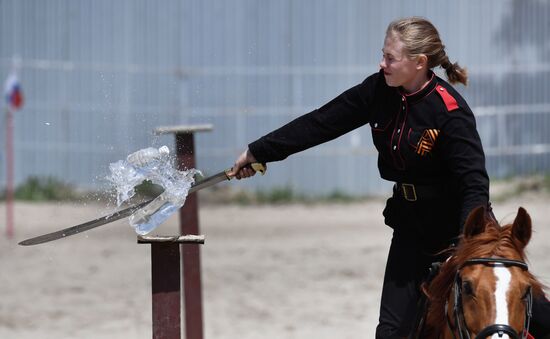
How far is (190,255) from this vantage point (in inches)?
228

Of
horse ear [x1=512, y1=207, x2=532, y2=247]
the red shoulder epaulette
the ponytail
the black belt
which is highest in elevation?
the ponytail

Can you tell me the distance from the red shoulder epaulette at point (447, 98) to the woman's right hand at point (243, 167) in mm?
816

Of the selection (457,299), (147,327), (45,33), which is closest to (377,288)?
(147,327)

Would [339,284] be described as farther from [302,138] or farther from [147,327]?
[302,138]

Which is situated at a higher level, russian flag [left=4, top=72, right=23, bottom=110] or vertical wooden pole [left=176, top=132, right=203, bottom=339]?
russian flag [left=4, top=72, right=23, bottom=110]

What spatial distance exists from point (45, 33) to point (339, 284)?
7.29 meters

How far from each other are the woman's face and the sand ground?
156 centimetres

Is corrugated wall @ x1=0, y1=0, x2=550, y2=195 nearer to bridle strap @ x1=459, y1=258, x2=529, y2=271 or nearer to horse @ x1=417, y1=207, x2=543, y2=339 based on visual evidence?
horse @ x1=417, y1=207, x2=543, y2=339

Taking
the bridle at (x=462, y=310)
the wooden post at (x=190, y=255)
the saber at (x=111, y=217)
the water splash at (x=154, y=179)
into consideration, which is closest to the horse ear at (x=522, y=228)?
the bridle at (x=462, y=310)

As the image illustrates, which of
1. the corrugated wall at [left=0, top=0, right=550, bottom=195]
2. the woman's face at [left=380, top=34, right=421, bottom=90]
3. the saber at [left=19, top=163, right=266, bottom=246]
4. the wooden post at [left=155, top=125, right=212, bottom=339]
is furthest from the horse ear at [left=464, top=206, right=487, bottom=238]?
the corrugated wall at [left=0, top=0, right=550, bottom=195]

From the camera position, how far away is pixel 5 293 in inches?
347

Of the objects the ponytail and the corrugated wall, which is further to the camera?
the corrugated wall

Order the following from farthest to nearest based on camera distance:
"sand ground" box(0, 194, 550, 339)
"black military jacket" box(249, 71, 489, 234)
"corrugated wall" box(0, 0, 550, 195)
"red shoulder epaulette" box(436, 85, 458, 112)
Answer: "corrugated wall" box(0, 0, 550, 195) → "sand ground" box(0, 194, 550, 339) → "red shoulder epaulette" box(436, 85, 458, 112) → "black military jacket" box(249, 71, 489, 234)

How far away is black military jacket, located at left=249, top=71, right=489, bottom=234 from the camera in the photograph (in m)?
3.77
